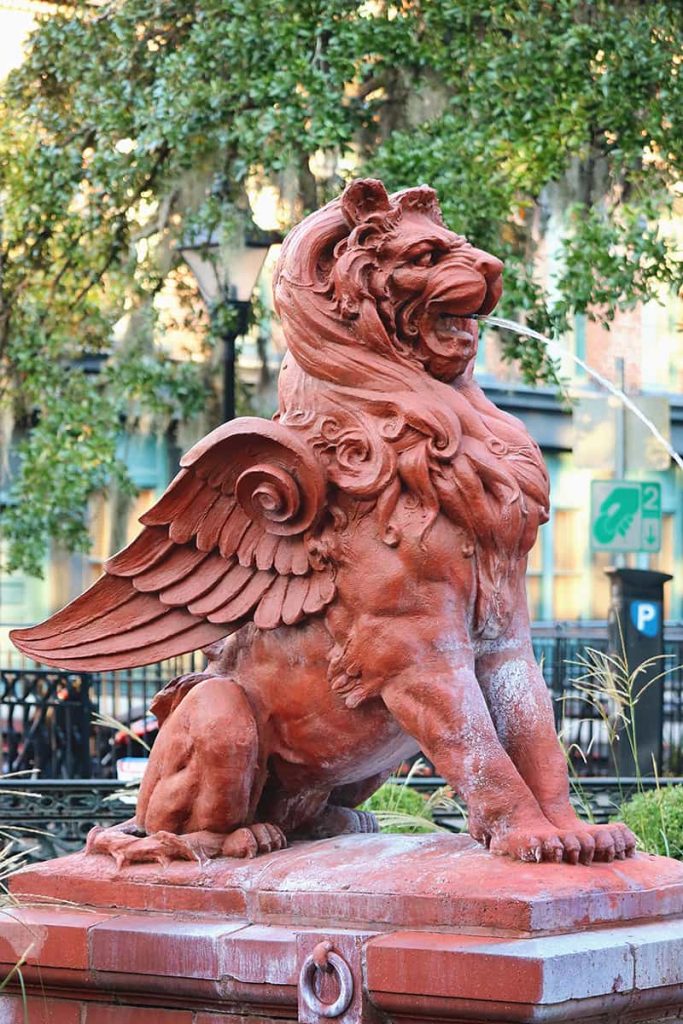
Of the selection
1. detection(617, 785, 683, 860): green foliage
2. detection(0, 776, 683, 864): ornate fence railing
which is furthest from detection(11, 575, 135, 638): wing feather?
detection(0, 776, 683, 864): ornate fence railing

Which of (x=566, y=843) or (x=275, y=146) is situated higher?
(x=275, y=146)

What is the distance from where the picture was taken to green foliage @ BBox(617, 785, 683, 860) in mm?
7082

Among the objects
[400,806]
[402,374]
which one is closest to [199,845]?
[402,374]

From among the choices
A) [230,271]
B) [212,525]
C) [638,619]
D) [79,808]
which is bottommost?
[79,808]

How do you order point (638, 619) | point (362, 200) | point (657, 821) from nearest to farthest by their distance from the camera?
1. point (362, 200)
2. point (657, 821)
3. point (638, 619)

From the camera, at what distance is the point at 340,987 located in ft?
13.6

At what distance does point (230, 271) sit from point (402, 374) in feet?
31.3

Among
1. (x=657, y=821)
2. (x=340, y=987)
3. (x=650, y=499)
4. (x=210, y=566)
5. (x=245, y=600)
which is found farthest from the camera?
(x=650, y=499)

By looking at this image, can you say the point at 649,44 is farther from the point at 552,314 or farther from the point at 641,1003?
the point at 641,1003

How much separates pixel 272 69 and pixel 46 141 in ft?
7.93

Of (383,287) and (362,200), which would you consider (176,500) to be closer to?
(383,287)

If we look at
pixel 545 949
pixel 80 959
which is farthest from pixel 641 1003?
pixel 80 959

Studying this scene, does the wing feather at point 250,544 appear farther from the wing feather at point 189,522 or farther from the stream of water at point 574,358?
the stream of water at point 574,358

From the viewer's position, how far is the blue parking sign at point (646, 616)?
519 inches
